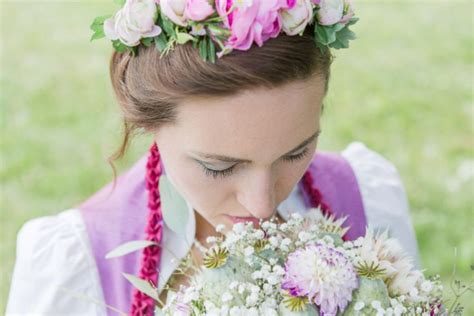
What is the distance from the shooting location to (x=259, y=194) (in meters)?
1.88

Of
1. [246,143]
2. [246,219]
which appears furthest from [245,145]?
[246,219]

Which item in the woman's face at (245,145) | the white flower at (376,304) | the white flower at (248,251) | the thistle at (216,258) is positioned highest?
the woman's face at (245,145)

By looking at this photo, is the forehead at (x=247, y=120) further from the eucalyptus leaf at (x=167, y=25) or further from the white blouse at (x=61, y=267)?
the white blouse at (x=61, y=267)

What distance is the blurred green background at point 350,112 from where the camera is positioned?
162 inches

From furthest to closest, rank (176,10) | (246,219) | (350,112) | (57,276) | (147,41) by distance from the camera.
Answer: (350,112) < (57,276) < (246,219) < (147,41) < (176,10)

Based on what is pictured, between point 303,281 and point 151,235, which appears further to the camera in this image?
point 151,235

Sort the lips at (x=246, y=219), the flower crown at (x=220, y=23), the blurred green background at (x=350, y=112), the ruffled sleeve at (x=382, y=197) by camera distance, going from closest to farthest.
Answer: the flower crown at (x=220, y=23)
the lips at (x=246, y=219)
the ruffled sleeve at (x=382, y=197)
the blurred green background at (x=350, y=112)

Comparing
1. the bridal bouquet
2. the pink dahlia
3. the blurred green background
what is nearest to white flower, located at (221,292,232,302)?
the bridal bouquet

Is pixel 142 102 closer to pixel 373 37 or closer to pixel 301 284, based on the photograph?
pixel 301 284

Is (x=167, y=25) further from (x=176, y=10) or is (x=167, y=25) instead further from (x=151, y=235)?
(x=151, y=235)

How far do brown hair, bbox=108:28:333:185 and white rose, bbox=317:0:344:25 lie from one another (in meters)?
0.05

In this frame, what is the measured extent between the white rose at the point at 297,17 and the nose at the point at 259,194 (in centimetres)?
30

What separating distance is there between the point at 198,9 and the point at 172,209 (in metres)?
0.54

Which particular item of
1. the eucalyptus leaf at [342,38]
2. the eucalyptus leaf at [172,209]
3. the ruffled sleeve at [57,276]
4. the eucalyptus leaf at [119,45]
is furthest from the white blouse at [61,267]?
the eucalyptus leaf at [342,38]
